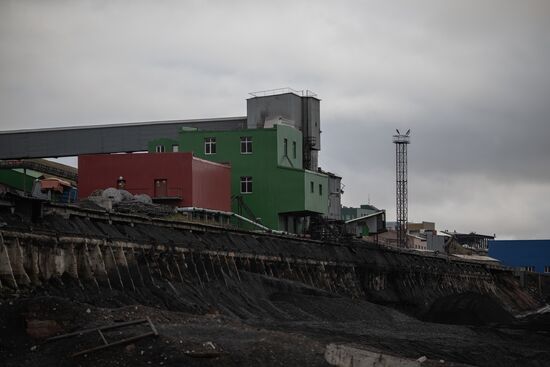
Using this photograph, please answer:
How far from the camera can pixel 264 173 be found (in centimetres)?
8581

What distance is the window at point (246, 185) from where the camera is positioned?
3388 inches

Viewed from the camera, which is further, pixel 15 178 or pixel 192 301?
pixel 15 178

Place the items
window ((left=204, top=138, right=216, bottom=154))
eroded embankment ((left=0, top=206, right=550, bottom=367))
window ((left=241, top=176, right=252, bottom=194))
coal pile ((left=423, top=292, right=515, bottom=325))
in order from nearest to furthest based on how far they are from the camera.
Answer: eroded embankment ((left=0, top=206, right=550, bottom=367)), coal pile ((left=423, top=292, right=515, bottom=325)), window ((left=241, top=176, right=252, bottom=194)), window ((left=204, top=138, right=216, bottom=154))

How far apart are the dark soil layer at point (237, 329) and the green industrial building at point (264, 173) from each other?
21.7 m

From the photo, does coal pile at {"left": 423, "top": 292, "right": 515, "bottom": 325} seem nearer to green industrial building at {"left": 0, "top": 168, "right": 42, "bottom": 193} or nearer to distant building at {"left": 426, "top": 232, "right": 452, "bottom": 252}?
green industrial building at {"left": 0, "top": 168, "right": 42, "bottom": 193}

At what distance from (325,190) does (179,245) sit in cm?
3619

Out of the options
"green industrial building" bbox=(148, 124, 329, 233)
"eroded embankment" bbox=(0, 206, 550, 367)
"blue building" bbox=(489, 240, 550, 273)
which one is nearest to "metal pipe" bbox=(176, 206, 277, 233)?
"green industrial building" bbox=(148, 124, 329, 233)

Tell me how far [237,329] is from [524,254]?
4046 inches

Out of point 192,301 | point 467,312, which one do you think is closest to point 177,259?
point 192,301

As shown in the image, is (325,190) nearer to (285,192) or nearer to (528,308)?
(285,192)

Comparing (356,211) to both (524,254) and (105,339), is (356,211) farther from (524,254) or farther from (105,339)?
(105,339)

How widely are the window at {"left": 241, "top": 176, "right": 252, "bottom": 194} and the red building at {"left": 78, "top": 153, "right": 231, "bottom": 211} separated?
8754 millimetres

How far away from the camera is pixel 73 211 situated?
165 ft

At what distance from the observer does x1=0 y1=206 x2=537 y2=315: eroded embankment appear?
141 feet
